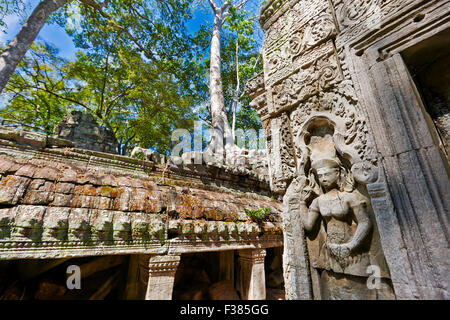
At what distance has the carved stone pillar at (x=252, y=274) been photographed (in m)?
3.78

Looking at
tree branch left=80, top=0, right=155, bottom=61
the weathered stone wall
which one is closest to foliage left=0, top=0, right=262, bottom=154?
tree branch left=80, top=0, right=155, bottom=61

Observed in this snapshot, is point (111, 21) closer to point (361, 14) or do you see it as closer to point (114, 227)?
point (114, 227)

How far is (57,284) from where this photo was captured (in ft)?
9.95

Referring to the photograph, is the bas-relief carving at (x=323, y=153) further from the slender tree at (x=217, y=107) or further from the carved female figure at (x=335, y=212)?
the slender tree at (x=217, y=107)

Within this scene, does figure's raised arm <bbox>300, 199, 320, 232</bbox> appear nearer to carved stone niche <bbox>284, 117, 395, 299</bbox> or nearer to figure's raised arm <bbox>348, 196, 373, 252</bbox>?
carved stone niche <bbox>284, 117, 395, 299</bbox>

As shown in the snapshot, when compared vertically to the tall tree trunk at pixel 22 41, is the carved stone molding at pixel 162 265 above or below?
below

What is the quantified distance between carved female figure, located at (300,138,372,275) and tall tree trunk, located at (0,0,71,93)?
336 inches

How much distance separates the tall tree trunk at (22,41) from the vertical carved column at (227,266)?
7930 millimetres

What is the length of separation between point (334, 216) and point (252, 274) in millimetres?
2901

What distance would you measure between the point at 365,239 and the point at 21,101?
1532cm

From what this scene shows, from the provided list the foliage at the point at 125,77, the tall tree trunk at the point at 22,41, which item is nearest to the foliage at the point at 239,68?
the foliage at the point at 125,77
